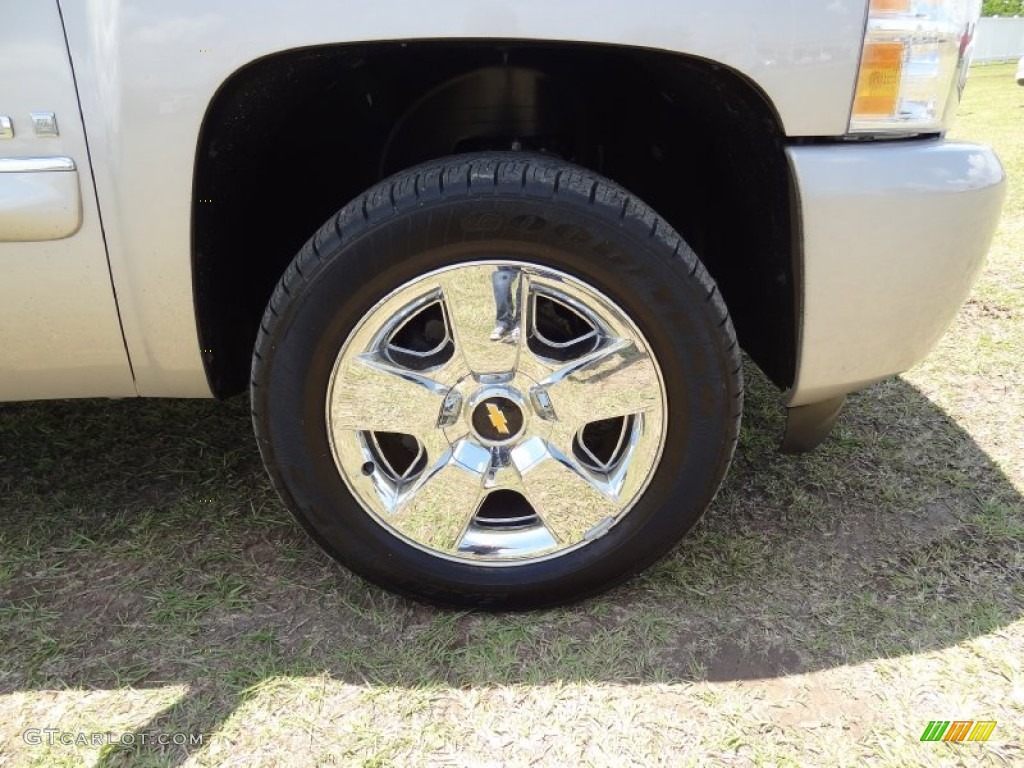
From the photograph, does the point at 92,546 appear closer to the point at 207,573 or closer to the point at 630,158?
the point at 207,573

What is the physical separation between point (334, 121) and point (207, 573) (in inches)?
43.8

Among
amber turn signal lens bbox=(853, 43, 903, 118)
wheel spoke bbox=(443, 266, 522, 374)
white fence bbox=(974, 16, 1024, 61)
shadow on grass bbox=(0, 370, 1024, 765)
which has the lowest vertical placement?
white fence bbox=(974, 16, 1024, 61)

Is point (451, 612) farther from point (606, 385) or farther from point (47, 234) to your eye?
point (47, 234)

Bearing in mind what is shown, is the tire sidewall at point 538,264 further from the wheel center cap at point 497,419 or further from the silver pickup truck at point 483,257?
the wheel center cap at point 497,419

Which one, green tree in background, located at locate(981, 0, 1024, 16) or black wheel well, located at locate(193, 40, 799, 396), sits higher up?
black wheel well, located at locate(193, 40, 799, 396)

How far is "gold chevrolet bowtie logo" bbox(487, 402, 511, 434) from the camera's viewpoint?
1.60m

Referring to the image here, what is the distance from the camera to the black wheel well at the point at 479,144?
1.54m

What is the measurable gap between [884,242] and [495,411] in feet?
2.61

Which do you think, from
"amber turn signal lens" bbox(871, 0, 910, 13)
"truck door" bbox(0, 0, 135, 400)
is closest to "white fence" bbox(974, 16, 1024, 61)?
"amber turn signal lens" bbox(871, 0, 910, 13)

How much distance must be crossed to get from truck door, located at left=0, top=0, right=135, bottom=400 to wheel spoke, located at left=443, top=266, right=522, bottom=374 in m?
0.66

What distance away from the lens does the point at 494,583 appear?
5.46 feet

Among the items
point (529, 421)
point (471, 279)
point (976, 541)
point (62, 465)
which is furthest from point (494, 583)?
point (62, 465)

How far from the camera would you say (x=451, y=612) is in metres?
1.71

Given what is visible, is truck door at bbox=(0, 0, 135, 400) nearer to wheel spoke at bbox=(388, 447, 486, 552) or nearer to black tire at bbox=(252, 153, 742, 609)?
black tire at bbox=(252, 153, 742, 609)
